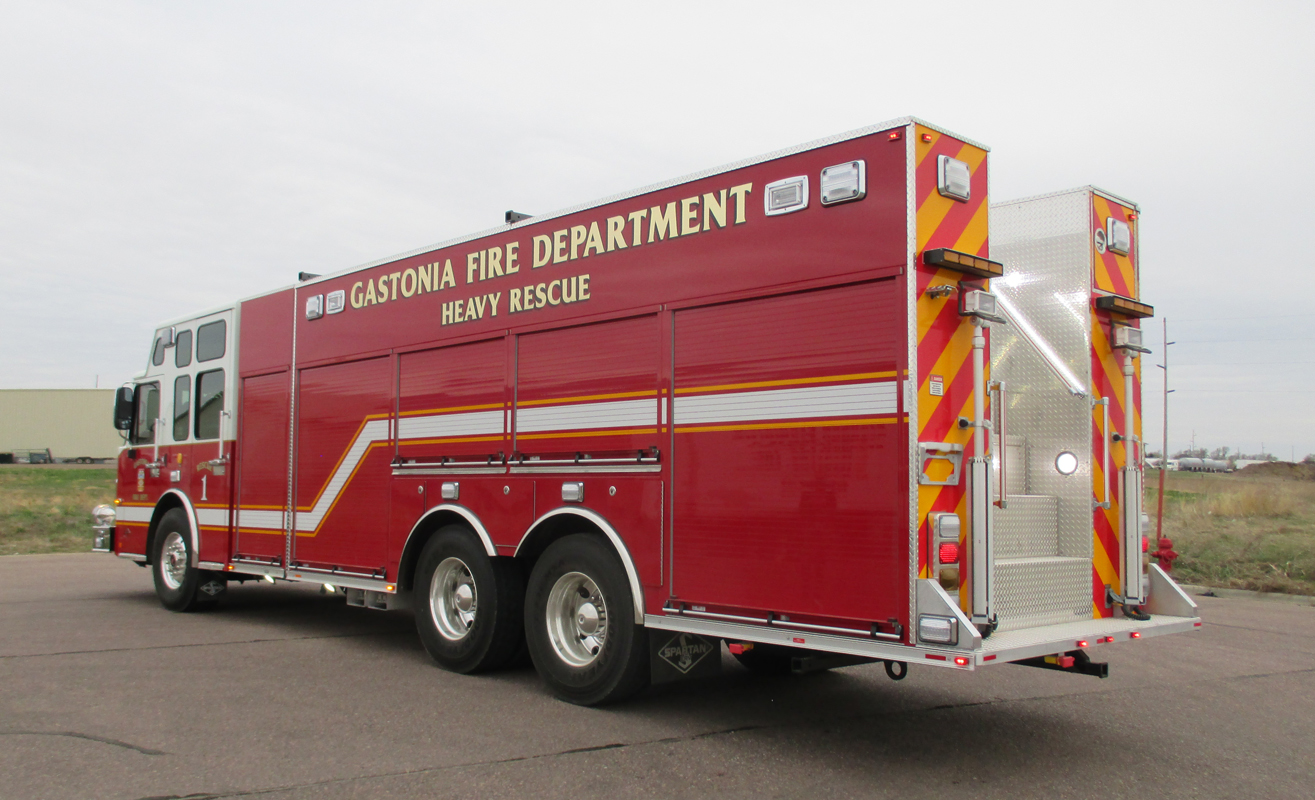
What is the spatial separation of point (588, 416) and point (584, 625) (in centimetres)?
131

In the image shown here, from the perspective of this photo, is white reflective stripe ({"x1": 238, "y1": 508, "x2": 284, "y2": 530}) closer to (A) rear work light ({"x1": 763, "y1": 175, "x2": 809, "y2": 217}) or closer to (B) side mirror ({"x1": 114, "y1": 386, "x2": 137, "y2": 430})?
(B) side mirror ({"x1": 114, "y1": 386, "x2": 137, "y2": 430})

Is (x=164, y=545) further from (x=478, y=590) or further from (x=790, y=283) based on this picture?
(x=790, y=283)

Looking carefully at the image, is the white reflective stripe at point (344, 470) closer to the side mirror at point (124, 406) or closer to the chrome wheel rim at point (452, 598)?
the chrome wheel rim at point (452, 598)

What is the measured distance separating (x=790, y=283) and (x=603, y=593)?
7.19ft

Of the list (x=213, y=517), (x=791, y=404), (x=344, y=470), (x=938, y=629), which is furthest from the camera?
(x=213, y=517)

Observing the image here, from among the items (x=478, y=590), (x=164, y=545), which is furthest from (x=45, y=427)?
(x=478, y=590)

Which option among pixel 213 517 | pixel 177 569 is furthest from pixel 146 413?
pixel 213 517

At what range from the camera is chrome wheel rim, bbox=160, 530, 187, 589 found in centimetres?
1054

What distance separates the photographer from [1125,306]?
625 centimetres

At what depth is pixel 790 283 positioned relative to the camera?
17.8 ft

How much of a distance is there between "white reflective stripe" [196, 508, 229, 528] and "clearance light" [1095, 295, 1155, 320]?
789cm

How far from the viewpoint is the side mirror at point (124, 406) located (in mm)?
11344

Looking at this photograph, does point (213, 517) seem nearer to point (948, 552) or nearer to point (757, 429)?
point (757, 429)

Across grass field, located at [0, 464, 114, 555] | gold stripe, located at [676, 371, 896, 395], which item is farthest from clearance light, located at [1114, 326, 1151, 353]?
grass field, located at [0, 464, 114, 555]
